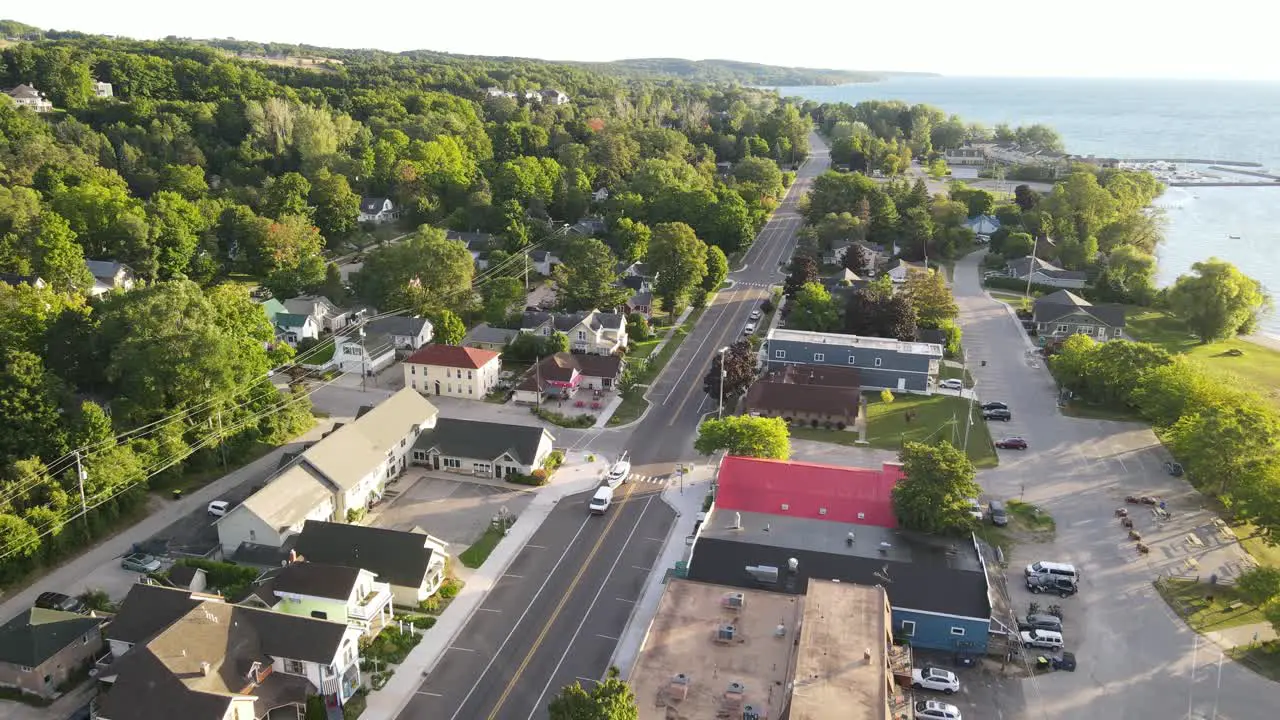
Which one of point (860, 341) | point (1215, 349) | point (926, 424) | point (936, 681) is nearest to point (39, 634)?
point (936, 681)

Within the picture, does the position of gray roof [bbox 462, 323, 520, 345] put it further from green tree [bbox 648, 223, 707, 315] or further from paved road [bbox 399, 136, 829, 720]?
paved road [bbox 399, 136, 829, 720]

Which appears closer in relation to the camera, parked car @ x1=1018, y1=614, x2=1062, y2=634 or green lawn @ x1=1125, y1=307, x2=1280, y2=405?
parked car @ x1=1018, y1=614, x2=1062, y2=634

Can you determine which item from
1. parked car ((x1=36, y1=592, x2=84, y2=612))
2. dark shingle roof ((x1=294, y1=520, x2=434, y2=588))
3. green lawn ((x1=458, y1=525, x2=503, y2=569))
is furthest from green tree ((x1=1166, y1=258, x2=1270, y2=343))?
parked car ((x1=36, y1=592, x2=84, y2=612))

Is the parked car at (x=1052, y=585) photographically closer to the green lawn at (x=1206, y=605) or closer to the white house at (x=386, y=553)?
the green lawn at (x=1206, y=605)

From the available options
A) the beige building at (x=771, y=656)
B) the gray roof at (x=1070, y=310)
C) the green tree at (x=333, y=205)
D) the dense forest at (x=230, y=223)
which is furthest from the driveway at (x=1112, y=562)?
the green tree at (x=333, y=205)

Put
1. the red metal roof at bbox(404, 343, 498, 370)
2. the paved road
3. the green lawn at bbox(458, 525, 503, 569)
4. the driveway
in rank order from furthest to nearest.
Result: 1. the red metal roof at bbox(404, 343, 498, 370)
2. the green lawn at bbox(458, 525, 503, 569)
3. the driveway
4. the paved road

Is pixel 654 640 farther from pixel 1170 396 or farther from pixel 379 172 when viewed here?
pixel 379 172
